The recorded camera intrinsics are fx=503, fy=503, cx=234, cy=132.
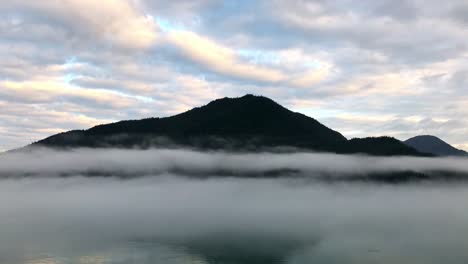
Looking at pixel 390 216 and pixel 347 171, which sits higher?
pixel 347 171

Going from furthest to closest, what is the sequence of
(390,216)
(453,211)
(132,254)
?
(453,211), (390,216), (132,254)

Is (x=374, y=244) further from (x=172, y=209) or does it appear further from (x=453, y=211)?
(x=172, y=209)

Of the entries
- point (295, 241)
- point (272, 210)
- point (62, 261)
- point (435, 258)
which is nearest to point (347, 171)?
point (272, 210)

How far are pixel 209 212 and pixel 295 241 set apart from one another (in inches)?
2750

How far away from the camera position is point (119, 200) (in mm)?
196250

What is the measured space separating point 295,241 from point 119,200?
4673 inches

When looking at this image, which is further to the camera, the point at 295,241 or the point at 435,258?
the point at 295,241

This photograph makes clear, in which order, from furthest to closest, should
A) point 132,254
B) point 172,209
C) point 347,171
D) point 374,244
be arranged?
point 347,171 < point 172,209 < point 374,244 < point 132,254

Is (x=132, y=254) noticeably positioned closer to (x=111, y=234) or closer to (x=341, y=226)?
(x=111, y=234)

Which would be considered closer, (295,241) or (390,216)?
(295,241)

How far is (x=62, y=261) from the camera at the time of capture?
71500 mm

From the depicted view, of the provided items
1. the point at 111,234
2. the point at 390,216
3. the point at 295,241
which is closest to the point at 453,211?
Answer: the point at 390,216

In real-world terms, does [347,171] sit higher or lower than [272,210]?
higher

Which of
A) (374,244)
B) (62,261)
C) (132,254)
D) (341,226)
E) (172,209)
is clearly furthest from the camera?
(172,209)
